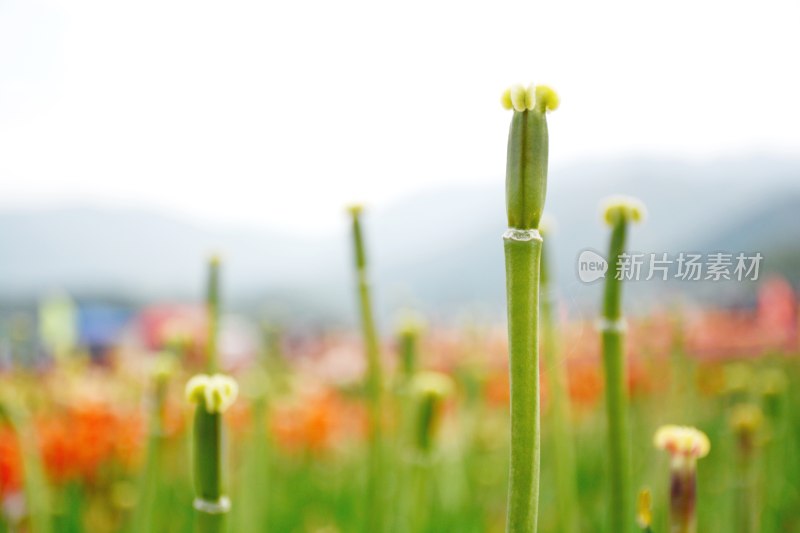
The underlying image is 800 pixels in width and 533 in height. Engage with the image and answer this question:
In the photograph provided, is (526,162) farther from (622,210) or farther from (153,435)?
(153,435)

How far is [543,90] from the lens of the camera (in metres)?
0.33

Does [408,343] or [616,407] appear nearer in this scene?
[616,407]

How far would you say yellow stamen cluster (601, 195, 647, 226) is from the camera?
462 mm

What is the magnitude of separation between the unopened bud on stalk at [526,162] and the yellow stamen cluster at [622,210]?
0.51ft

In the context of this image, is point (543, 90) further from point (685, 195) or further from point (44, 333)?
point (685, 195)

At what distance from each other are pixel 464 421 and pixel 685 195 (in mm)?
5148

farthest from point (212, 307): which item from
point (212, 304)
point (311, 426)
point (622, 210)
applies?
point (311, 426)

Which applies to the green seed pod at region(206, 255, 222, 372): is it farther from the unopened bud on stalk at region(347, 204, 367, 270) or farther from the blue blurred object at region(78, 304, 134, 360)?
the blue blurred object at region(78, 304, 134, 360)

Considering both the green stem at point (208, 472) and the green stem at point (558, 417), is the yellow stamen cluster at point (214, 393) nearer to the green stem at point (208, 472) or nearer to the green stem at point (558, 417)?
the green stem at point (208, 472)

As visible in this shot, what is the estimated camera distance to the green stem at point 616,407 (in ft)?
1.51

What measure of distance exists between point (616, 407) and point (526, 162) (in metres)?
0.22

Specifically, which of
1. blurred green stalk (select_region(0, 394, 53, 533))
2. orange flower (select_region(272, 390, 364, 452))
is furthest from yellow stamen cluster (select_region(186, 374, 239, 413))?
orange flower (select_region(272, 390, 364, 452))

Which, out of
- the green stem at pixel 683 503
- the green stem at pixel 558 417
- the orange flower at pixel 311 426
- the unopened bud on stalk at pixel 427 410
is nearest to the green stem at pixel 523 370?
the green stem at pixel 683 503

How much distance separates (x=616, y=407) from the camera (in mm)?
475
